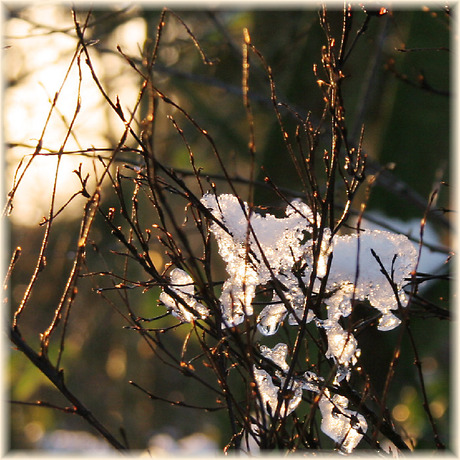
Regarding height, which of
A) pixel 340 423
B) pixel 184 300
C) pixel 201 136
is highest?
pixel 201 136

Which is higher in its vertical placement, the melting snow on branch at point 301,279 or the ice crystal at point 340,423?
the melting snow on branch at point 301,279

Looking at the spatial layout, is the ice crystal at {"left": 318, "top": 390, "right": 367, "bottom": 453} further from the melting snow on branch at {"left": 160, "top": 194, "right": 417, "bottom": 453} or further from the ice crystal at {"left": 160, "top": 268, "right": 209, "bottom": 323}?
the ice crystal at {"left": 160, "top": 268, "right": 209, "bottom": 323}

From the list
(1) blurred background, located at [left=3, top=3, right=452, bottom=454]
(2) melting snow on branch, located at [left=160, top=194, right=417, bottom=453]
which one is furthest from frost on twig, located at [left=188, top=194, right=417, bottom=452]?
(1) blurred background, located at [left=3, top=3, right=452, bottom=454]

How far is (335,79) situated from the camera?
4.89 feet

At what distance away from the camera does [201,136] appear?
735 centimetres

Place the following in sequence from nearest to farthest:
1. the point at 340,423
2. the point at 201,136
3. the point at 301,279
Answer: the point at 301,279, the point at 340,423, the point at 201,136

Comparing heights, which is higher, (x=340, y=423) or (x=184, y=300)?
(x=184, y=300)

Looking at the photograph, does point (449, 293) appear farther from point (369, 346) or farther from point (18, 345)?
point (18, 345)

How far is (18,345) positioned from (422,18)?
4.12 m

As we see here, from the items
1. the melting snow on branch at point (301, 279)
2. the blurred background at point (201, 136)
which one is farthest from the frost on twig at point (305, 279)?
the blurred background at point (201, 136)

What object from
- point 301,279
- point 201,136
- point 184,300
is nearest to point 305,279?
point 301,279

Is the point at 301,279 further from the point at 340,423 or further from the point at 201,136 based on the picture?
the point at 201,136

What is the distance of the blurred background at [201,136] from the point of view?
3.64m

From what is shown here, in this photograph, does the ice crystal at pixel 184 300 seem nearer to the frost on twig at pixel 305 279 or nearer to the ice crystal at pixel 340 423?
the frost on twig at pixel 305 279
